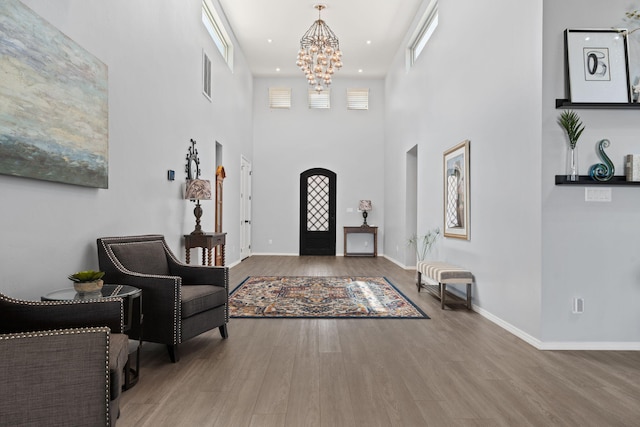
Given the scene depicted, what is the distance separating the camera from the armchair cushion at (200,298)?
121 inches

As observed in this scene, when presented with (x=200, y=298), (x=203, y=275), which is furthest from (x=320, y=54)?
(x=200, y=298)

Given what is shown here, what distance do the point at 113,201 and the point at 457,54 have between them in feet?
14.6

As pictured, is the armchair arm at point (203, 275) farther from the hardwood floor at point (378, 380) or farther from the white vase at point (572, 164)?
the white vase at point (572, 164)

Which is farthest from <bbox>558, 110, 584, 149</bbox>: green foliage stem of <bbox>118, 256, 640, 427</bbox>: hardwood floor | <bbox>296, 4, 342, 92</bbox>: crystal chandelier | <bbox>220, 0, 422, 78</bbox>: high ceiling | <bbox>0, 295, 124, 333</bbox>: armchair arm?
<bbox>220, 0, 422, 78</bbox>: high ceiling

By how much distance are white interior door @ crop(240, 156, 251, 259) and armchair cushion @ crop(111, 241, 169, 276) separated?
5.61 metres

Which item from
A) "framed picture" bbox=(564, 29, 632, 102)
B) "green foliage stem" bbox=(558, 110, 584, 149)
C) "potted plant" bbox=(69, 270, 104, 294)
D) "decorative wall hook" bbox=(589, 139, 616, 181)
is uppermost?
"framed picture" bbox=(564, 29, 632, 102)

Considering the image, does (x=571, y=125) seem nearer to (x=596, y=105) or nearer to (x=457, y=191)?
(x=596, y=105)

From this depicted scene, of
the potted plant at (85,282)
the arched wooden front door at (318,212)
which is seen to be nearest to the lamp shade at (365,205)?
the arched wooden front door at (318,212)

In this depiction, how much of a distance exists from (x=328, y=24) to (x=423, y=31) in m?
1.83

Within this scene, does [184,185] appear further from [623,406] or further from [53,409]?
[623,406]

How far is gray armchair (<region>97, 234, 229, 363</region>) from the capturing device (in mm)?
2967

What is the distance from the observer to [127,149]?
369 cm

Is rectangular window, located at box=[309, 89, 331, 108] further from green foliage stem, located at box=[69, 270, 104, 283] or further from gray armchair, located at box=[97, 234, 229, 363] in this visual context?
green foliage stem, located at box=[69, 270, 104, 283]

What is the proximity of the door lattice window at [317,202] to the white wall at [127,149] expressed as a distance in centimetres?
421
